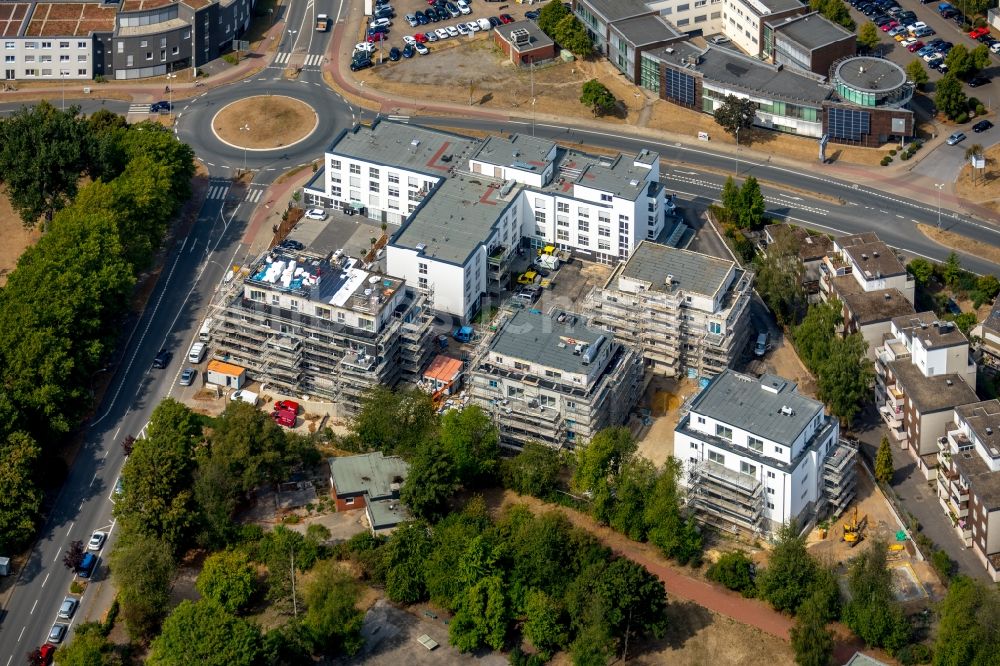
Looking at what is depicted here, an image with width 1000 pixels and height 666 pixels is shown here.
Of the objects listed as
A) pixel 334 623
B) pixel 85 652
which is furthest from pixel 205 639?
pixel 334 623

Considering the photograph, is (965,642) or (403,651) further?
(403,651)

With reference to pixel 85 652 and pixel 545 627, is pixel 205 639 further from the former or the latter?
pixel 545 627

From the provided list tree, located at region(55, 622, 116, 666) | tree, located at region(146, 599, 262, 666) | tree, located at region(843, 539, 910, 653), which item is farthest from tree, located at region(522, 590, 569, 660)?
tree, located at region(55, 622, 116, 666)

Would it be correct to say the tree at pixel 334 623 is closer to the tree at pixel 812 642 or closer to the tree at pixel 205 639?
the tree at pixel 205 639

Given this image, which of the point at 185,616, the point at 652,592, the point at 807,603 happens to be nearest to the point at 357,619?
the point at 185,616

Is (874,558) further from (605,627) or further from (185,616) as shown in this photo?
(185,616)

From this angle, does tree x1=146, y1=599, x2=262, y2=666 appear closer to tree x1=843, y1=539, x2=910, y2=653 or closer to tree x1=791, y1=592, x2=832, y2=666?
tree x1=791, y1=592, x2=832, y2=666
